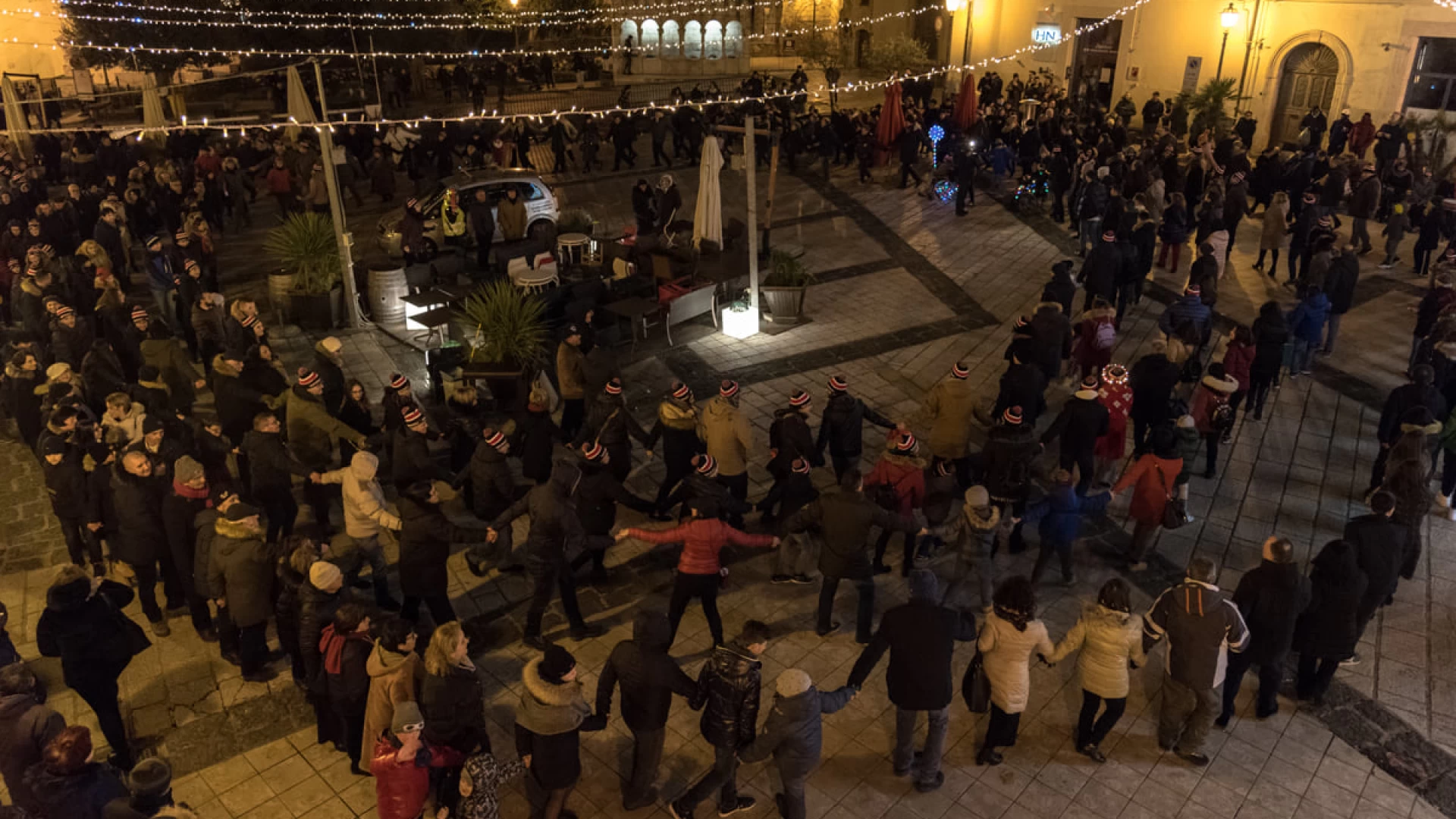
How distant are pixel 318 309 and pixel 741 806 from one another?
10068mm

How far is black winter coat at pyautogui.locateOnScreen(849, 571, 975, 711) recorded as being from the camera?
5.34 metres

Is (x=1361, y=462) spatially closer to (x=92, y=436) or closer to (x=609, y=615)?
(x=609, y=615)

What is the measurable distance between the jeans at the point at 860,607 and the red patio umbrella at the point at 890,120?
14.8 meters

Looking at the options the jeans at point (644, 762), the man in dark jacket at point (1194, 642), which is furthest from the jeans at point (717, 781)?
the man in dark jacket at point (1194, 642)

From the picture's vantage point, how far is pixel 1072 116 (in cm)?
2275

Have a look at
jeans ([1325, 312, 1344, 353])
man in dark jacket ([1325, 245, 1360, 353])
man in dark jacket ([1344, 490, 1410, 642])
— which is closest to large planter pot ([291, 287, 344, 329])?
man in dark jacket ([1344, 490, 1410, 642])

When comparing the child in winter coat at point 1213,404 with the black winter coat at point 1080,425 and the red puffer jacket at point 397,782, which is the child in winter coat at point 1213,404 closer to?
the black winter coat at point 1080,425

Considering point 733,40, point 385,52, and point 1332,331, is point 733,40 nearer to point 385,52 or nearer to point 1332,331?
point 385,52

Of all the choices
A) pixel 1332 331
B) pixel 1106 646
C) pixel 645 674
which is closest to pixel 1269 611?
pixel 1106 646

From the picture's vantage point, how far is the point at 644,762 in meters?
5.56

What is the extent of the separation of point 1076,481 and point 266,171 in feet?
56.3

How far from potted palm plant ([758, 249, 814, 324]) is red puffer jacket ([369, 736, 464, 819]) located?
30.0ft

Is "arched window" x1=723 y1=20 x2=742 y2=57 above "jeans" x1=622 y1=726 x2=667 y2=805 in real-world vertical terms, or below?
above

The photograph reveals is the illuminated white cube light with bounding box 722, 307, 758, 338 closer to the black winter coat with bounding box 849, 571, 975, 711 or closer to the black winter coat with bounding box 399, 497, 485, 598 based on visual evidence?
the black winter coat with bounding box 399, 497, 485, 598
